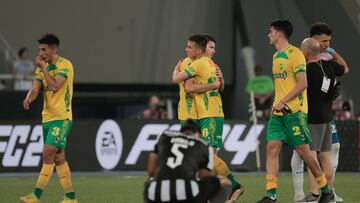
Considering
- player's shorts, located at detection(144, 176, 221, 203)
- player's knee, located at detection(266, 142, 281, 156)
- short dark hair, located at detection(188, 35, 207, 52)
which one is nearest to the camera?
player's shorts, located at detection(144, 176, 221, 203)

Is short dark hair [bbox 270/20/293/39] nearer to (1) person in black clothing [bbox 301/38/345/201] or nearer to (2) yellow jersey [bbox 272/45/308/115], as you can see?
(2) yellow jersey [bbox 272/45/308/115]

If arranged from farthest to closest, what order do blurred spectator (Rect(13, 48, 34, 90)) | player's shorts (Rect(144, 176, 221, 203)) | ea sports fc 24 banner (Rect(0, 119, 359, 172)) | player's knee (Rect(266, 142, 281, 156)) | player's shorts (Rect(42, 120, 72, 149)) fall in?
blurred spectator (Rect(13, 48, 34, 90)) → ea sports fc 24 banner (Rect(0, 119, 359, 172)) → player's shorts (Rect(42, 120, 72, 149)) → player's knee (Rect(266, 142, 281, 156)) → player's shorts (Rect(144, 176, 221, 203))

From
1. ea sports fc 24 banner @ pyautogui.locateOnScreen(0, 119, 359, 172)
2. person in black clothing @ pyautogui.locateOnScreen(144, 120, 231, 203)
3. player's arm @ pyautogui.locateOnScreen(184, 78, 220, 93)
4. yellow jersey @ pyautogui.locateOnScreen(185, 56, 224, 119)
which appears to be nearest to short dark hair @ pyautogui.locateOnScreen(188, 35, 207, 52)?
yellow jersey @ pyautogui.locateOnScreen(185, 56, 224, 119)

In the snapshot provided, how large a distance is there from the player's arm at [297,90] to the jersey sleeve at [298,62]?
54 mm

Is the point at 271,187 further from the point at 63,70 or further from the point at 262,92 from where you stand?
the point at 262,92

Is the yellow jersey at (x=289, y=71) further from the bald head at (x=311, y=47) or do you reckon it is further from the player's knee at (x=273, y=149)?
the bald head at (x=311, y=47)

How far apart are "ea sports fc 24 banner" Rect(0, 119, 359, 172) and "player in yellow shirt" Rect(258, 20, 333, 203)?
941 centimetres

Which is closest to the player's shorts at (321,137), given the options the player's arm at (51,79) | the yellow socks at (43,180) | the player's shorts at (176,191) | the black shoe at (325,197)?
the black shoe at (325,197)

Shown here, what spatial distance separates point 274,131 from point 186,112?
4.17 ft

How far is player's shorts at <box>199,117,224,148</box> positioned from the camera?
14172mm

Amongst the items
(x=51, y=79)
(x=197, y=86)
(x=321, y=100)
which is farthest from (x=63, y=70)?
(x=321, y=100)

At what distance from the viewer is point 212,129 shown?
46.6 feet

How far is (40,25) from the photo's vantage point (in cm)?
2972

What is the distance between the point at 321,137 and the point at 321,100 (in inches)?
19.7
